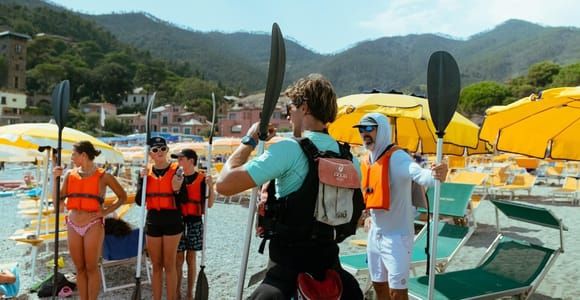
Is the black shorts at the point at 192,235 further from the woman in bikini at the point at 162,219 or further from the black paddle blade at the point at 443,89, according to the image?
the black paddle blade at the point at 443,89

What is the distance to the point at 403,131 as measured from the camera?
25.3 ft

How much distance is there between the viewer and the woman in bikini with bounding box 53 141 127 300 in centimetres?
438

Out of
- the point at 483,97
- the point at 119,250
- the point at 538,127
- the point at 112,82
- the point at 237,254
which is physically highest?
the point at 112,82

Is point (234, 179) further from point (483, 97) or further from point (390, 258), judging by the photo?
point (483, 97)

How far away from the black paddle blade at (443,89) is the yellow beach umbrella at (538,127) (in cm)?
165

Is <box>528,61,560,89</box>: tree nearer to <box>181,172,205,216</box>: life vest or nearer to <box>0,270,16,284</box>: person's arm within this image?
<box>181,172,205,216</box>: life vest

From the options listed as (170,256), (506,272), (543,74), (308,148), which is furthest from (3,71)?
(308,148)

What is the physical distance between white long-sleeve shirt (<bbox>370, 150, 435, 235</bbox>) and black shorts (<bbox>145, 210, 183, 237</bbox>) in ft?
6.65

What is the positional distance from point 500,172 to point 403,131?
1079 centimetres

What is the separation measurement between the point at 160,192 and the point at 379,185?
7.32 ft

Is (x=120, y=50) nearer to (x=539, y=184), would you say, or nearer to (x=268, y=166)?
(x=539, y=184)

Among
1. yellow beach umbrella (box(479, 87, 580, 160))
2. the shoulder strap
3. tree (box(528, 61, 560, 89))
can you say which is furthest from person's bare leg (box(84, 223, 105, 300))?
tree (box(528, 61, 560, 89))

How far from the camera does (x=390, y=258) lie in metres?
3.54

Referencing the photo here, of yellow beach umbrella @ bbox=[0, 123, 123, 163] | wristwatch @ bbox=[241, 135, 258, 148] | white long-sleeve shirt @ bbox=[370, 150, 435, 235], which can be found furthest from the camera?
yellow beach umbrella @ bbox=[0, 123, 123, 163]
